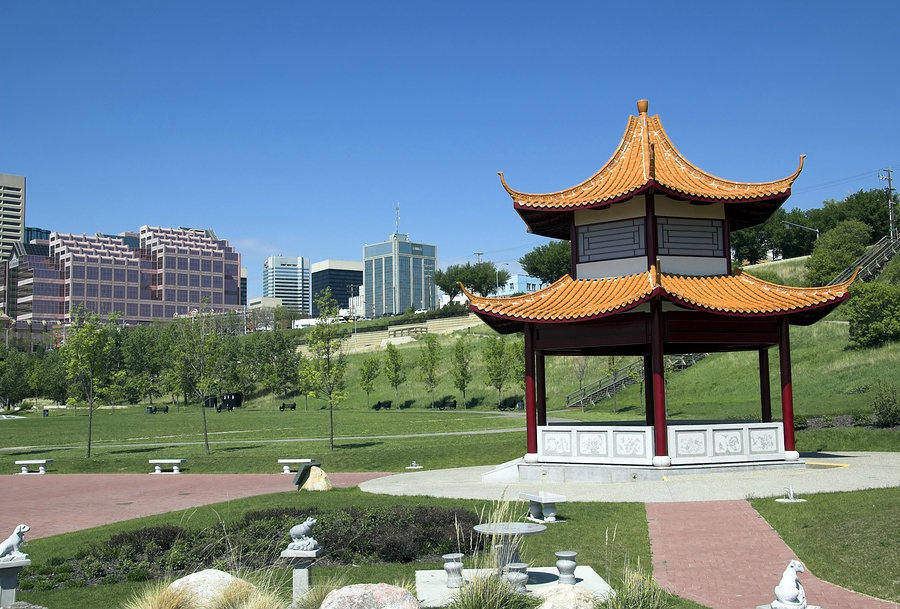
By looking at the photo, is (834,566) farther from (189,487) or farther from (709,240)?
(189,487)

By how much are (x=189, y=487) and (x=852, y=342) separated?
43182 mm

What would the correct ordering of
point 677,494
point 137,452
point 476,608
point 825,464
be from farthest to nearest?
point 137,452
point 825,464
point 677,494
point 476,608

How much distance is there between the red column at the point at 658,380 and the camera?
17828 millimetres

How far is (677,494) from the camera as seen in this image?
15609 mm

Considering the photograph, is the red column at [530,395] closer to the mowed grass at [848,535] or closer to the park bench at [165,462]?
the mowed grass at [848,535]

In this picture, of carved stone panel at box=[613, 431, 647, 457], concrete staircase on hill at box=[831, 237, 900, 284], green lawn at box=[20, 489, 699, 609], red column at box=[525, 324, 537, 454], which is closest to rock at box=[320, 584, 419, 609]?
green lawn at box=[20, 489, 699, 609]

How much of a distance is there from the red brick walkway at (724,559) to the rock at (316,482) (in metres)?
8.99

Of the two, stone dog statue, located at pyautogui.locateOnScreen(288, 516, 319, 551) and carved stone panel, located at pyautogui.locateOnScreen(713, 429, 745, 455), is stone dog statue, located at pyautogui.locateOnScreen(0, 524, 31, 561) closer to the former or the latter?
stone dog statue, located at pyautogui.locateOnScreen(288, 516, 319, 551)

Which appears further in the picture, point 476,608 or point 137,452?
point 137,452

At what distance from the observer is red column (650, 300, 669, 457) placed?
17828 millimetres

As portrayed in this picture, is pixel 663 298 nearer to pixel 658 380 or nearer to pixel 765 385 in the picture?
pixel 658 380

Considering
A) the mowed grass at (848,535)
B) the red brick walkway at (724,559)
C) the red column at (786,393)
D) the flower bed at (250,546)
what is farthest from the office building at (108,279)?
the mowed grass at (848,535)

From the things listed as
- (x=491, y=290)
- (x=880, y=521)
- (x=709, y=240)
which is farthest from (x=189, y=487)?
(x=491, y=290)

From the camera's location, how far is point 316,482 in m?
19.6
